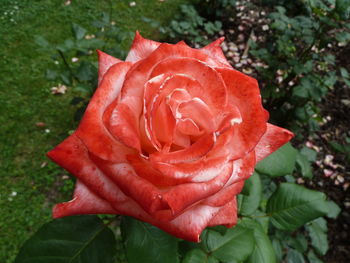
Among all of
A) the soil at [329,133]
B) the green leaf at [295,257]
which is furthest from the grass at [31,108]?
the green leaf at [295,257]

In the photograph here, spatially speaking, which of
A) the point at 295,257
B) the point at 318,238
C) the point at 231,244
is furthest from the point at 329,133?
the point at 231,244

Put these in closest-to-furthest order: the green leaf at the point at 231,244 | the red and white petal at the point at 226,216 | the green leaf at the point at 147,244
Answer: the red and white petal at the point at 226,216 → the green leaf at the point at 147,244 → the green leaf at the point at 231,244


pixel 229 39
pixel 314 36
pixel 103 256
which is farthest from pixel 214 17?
pixel 103 256

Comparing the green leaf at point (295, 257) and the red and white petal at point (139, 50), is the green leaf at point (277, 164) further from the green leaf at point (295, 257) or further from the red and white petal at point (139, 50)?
the green leaf at point (295, 257)

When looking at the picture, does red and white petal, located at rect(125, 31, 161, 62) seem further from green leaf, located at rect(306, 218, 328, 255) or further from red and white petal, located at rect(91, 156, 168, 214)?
green leaf, located at rect(306, 218, 328, 255)

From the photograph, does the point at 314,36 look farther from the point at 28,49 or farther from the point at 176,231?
the point at 28,49
